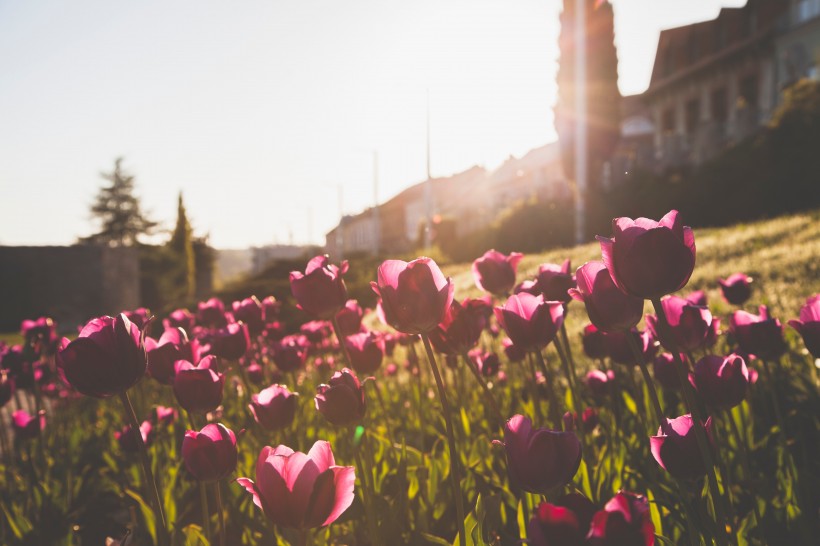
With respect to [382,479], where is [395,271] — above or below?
above

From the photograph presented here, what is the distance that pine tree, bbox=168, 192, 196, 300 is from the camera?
34.6 m

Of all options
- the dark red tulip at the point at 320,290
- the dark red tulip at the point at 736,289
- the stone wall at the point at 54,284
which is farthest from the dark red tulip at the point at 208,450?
the stone wall at the point at 54,284

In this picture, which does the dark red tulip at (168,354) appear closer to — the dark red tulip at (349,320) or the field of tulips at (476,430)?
the field of tulips at (476,430)

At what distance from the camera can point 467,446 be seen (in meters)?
2.26

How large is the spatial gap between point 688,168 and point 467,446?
17861 millimetres

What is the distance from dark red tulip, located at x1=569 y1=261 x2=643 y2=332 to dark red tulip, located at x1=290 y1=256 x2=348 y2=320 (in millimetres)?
707

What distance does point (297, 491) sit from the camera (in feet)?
3.21

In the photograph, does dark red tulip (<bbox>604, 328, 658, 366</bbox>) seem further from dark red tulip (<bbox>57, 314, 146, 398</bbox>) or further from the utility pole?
the utility pole

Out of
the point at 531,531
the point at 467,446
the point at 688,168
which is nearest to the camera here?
the point at 531,531

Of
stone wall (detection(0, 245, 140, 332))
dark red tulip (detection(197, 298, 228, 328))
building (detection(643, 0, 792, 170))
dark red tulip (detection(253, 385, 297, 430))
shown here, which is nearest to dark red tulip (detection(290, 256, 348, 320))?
dark red tulip (detection(253, 385, 297, 430))

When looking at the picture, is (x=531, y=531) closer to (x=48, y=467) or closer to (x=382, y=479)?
(x=382, y=479)

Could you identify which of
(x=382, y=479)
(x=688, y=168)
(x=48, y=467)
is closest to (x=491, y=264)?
(x=382, y=479)

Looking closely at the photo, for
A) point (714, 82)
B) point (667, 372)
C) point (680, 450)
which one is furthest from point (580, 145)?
point (680, 450)

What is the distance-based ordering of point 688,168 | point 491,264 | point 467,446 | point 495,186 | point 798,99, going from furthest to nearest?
1. point 495,186
2. point 688,168
3. point 798,99
4. point 467,446
5. point 491,264
